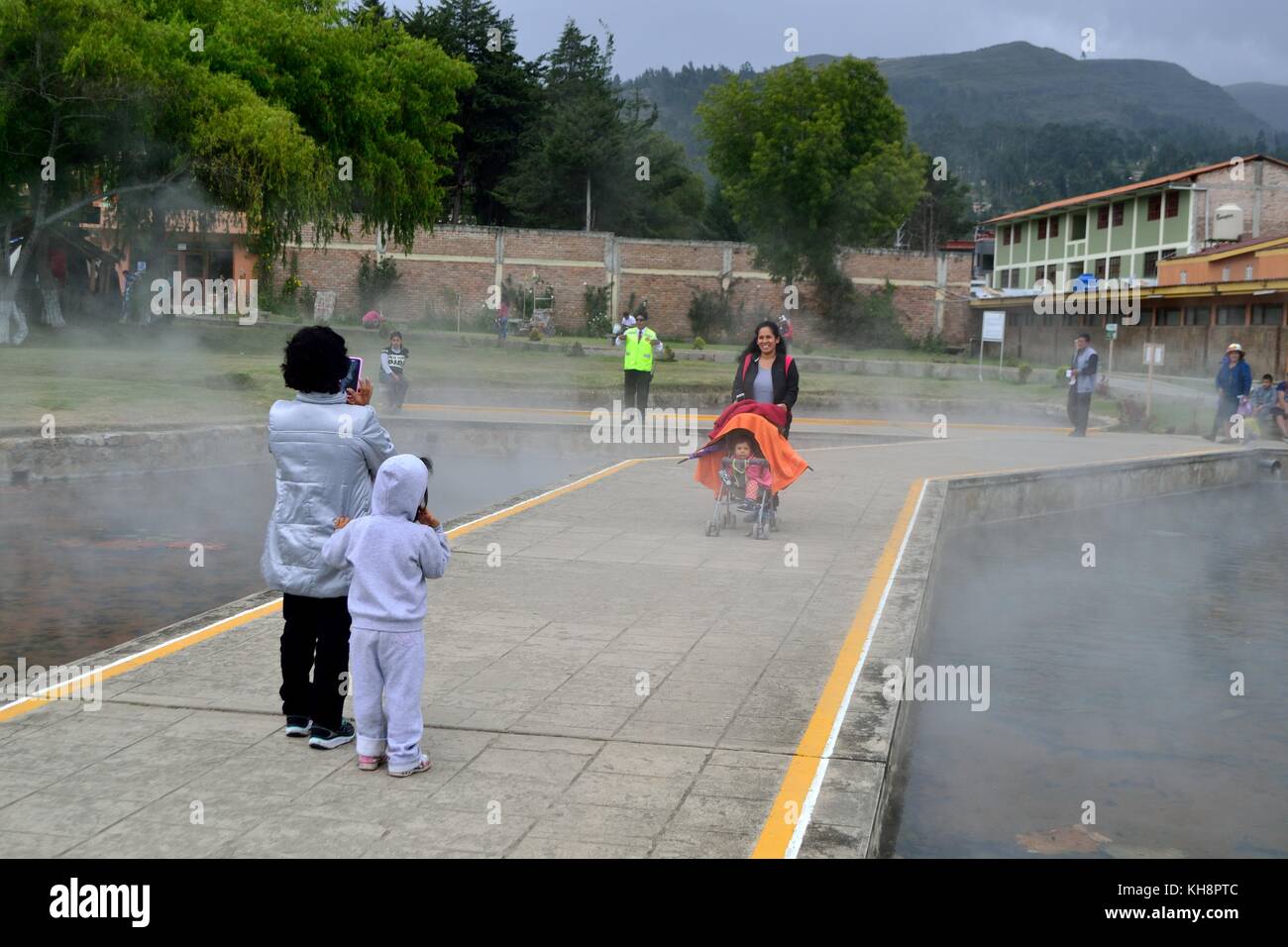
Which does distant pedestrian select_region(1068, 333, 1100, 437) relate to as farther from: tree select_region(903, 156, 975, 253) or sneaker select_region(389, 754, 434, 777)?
tree select_region(903, 156, 975, 253)

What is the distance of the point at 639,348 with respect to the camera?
22453 millimetres

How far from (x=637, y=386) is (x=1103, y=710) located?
15.1 m

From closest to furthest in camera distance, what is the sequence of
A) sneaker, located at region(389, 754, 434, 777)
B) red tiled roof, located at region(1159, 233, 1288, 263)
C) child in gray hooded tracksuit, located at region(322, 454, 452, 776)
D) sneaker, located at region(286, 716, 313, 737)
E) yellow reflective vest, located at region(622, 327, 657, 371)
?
sneaker, located at region(389, 754, 434, 777) < child in gray hooded tracksuit, located at region(322, 454, 452, 776) < sneaker, located at region(286, 716, 313, 737) < yellow reflective vest, located at region(622, 327, 657, 371) < red tiled roof, located at region(1159, 233, 1288, 263)

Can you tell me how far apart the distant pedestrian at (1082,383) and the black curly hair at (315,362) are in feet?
61.1

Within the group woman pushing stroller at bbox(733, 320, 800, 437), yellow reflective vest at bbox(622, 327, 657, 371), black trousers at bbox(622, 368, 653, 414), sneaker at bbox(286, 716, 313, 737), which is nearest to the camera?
sneaker at bbox(286, 716, 313, 737)

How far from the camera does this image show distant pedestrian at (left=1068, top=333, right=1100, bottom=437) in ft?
74.4

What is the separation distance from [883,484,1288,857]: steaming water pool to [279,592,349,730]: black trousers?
243 centimetres

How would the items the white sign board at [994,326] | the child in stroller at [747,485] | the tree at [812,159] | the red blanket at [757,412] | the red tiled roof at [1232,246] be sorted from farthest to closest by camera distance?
the tree at [812,159], the red tiled roof at [1232,246], the white sign board at [994,326], the red blanket at [757,412], the child in stroller at [747,485]

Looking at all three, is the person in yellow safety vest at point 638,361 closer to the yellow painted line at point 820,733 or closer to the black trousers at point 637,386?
the black trousers at point 637,386

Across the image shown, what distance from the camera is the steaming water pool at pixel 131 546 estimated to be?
9594mm

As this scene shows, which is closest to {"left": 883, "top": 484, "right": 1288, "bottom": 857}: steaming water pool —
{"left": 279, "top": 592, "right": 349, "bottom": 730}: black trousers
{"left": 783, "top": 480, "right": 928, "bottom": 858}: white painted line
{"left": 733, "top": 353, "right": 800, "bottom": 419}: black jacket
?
{"left": 783, "top": 480, "right": 928, "bottom": 858}: white painted line

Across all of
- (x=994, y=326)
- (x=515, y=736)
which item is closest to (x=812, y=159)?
(x=994, y=326)

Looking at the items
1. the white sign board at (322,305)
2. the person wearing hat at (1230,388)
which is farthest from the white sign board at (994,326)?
the white sign board at (322,305)

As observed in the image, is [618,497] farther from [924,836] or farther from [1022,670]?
[924,836]
